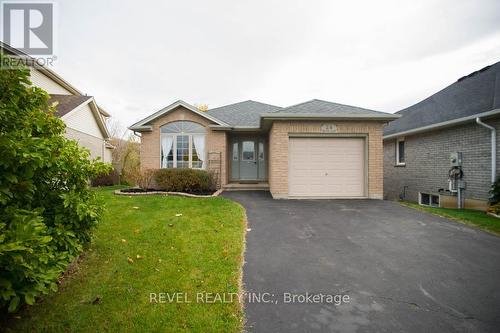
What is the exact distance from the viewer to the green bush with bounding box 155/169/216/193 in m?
10.2

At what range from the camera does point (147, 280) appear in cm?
317

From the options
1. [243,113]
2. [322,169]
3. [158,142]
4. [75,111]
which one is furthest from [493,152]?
[75,111]

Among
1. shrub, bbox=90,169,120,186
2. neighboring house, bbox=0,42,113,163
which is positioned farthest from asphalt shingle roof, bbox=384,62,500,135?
neighboring house, bbox=0,42,113,163

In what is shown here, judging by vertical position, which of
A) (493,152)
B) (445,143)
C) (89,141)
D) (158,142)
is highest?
(89,141)

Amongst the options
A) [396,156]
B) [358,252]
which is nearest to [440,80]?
[396,156]

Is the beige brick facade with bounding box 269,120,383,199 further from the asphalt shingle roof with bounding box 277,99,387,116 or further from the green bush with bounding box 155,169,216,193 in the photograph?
the green bush with bounding box 155,169,216,193

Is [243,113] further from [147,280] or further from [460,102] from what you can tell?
[147,280]

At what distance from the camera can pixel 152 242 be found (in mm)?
4422

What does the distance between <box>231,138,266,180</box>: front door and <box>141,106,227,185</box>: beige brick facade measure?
197 centimetres

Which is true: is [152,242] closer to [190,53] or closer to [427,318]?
[427,318]

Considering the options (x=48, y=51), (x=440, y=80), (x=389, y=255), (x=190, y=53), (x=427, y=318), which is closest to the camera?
(x=427, y=318)

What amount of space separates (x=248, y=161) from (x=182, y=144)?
13.6ft

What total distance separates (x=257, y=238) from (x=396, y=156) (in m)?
12.6

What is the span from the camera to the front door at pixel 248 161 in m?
13.9
